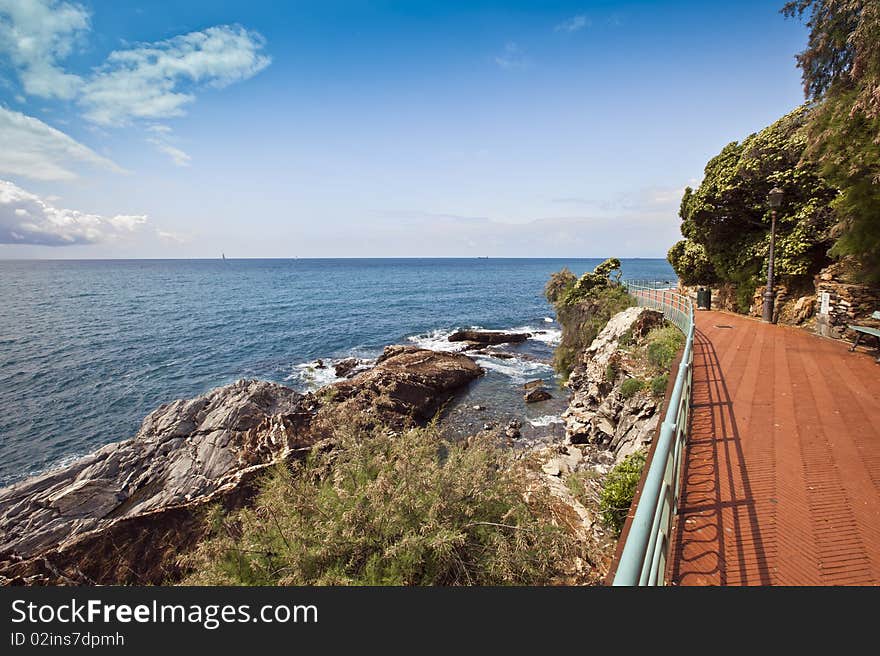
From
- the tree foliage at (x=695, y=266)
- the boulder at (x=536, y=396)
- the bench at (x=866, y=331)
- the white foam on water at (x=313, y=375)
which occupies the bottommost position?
the white foam on water at (x=313, y=375)

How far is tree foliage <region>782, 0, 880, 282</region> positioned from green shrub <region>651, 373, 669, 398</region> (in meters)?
6.09

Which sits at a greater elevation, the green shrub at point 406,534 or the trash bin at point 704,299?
the trash bin at point 704,299

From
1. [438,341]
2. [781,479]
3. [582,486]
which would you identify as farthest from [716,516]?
[438,341]

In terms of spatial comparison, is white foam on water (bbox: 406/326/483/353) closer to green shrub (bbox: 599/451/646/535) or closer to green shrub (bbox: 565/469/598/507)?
green shrub (bbox: 565/469/598/507)

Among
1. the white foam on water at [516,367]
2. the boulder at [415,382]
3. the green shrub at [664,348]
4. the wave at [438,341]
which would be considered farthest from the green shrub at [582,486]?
the wave at [438,341]

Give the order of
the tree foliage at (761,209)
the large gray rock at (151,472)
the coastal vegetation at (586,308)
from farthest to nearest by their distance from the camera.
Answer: the coastal vegetation at (586,308) → the tree foliage at (761,209) → the large gray rock at (151,472)

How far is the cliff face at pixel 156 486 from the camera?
8914mm

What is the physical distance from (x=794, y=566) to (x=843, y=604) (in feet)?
2.61

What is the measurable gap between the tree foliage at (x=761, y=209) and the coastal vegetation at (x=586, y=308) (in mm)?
5206

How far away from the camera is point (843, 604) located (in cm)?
264

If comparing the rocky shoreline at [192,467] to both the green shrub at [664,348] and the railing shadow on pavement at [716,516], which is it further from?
the railing shadow on pavement at [716,516]

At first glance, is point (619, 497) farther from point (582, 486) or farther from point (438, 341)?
point (438, 341)

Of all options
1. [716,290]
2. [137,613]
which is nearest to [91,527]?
[137,613]

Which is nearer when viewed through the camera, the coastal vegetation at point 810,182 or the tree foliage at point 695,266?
the coastal vegetation at point 810,182
